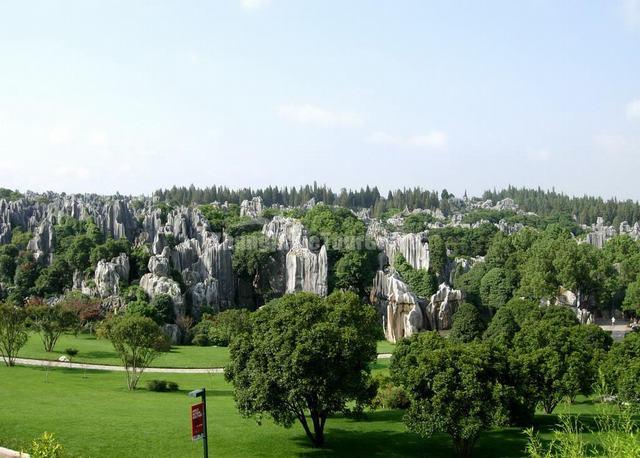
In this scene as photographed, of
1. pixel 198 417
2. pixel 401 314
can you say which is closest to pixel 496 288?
pixel 401 314

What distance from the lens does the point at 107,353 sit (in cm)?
5122

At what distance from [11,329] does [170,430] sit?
20.7m

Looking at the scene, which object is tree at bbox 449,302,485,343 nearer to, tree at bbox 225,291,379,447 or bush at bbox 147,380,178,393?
bush at bbox 147,380,178,393

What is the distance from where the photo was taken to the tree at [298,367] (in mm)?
25703

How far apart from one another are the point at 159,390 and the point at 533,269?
48.5 meters

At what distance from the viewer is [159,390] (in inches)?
1565

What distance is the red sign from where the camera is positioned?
20672mm

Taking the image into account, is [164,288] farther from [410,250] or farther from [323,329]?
[323,329]

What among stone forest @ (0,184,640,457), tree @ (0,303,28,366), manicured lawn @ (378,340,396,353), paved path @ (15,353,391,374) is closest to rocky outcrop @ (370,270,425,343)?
stone forest @ (0,184,640,457)

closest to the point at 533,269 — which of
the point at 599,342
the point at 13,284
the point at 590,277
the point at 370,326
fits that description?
the point at 590,277

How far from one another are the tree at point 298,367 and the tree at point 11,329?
2272cm

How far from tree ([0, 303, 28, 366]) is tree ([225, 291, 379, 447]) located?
74.5 feet

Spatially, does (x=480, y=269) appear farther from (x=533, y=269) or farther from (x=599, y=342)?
(x=599, y=342)

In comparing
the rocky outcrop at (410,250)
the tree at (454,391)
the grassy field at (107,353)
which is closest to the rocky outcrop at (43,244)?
the grassy field at (107,353)
